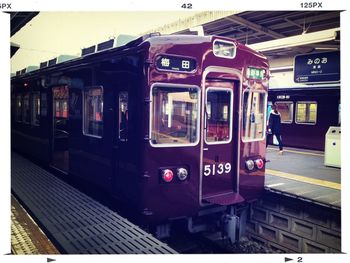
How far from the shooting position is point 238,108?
3.95m

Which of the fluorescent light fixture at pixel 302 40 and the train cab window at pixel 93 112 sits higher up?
the fluorescent light fixture at pixel 302 40

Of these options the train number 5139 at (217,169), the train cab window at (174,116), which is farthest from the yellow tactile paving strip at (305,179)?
the train cab window at (174,116)

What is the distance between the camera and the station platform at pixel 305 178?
4.57m

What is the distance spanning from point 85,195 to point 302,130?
7434 mm

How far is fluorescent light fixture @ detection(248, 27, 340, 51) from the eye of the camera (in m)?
4.43

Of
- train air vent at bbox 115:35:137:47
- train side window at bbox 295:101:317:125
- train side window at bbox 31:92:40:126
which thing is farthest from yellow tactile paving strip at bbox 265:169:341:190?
train side window at bbox 31:92:40:126

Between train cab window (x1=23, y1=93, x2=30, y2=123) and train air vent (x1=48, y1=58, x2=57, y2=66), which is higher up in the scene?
train air vent (x1=48, y1=58, x2=57, y2=66)

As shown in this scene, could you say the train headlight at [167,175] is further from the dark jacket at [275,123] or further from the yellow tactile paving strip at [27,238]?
the dark jacket at [275,123]

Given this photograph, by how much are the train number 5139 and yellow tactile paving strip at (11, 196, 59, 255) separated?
1.76 m

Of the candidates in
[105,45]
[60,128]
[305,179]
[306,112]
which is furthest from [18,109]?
[306,112]

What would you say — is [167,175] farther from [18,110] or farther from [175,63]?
[18,110]

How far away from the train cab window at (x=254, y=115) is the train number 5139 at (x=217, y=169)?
1.39 ft

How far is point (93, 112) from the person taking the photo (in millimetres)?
4465

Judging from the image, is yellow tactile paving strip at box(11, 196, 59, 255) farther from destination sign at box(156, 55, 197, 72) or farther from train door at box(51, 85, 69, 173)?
destination sign at box(156, 55, 197, 72)
